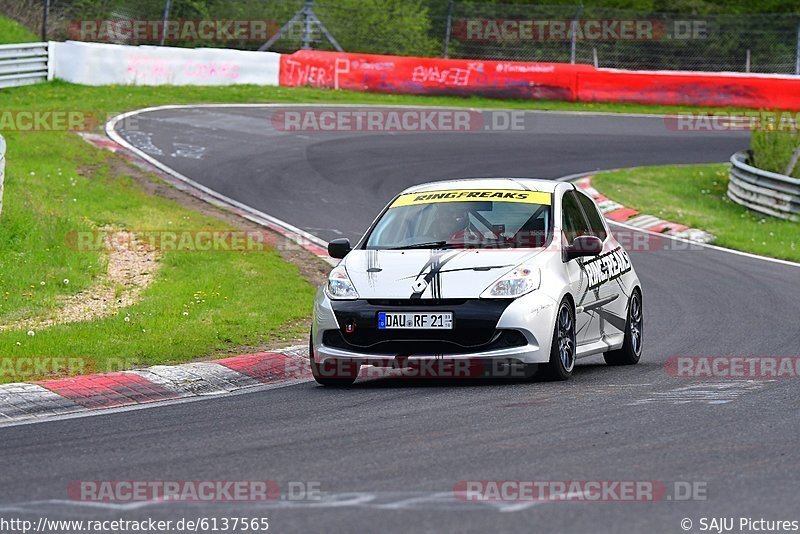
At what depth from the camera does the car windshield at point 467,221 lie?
9805 mm

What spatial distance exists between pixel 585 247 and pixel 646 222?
37.1ft

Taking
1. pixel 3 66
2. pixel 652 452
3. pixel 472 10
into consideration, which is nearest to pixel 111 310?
pixel 652 452

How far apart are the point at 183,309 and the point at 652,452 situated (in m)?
6.60

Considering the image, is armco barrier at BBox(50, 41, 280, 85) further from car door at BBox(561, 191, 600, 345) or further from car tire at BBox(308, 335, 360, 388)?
car tire at BBox(308, 335, 360, 388)

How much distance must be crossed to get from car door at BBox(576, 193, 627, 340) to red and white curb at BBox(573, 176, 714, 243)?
8.88 metres

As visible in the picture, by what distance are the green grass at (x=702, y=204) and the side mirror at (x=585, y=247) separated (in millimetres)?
9266

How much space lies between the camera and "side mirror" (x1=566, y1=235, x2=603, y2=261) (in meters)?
9.67

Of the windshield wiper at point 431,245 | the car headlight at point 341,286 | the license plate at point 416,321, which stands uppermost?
the windshield wiper at point 431,245
